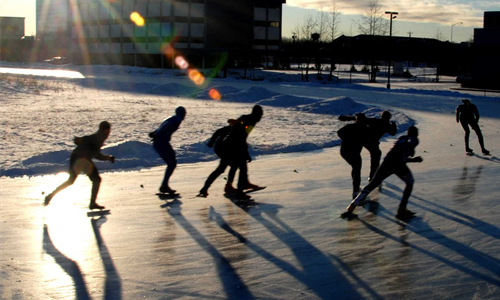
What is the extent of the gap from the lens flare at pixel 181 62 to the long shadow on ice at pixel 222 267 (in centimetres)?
6758

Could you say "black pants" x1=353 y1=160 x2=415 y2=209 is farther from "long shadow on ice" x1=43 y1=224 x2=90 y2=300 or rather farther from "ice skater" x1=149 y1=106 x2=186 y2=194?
"long shadow on ice" x1=43 y1=224 x2=90 y2=300

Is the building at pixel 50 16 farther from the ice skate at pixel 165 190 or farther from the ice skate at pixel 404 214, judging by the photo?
the ice skate at pixel 404 214

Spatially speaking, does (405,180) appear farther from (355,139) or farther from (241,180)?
(241,180)

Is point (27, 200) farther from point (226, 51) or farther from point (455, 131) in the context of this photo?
point (226, 51)

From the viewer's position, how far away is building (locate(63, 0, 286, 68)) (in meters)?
74.9

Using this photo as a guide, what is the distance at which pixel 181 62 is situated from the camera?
74438 mm

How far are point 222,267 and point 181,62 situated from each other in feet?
231

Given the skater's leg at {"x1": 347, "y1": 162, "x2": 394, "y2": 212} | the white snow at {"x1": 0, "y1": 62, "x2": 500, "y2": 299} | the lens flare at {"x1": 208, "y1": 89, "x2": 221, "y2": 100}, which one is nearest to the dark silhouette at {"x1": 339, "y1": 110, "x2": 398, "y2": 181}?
the white snow at {"x1": 0, "y1": 62, "x2": 500, "y2": 299}

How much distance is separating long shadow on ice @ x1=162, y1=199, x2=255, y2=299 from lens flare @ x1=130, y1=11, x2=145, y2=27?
74067 millimetres

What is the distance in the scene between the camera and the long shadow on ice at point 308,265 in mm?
5293

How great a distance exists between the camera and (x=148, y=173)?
1154cm

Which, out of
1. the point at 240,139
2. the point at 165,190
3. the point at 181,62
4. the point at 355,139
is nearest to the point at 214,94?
the point at 165,190

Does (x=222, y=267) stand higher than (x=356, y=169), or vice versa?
(x=356, y=169)

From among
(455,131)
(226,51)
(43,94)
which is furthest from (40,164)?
(226,51)
